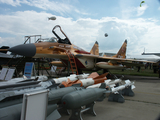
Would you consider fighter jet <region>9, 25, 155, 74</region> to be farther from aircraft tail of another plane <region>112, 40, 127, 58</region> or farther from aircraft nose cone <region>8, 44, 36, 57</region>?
aircraft tail of another plane <region>112, 40, 127, 58</region>

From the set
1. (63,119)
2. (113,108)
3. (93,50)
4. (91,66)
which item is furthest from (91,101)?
(93,50)

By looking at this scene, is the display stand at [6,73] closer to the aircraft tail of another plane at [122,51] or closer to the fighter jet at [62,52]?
the fighter jet at [62,52]

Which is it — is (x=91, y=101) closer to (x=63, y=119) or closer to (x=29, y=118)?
(x=63, y=119)

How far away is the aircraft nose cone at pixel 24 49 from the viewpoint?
375 inches

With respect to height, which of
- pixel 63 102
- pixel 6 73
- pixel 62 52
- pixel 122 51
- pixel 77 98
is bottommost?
pixel 6 73

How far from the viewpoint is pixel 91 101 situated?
4188mm

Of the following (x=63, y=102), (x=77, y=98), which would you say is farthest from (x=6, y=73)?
(x=77, y=98)

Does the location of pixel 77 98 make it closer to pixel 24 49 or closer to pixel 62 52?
pixel 24 49

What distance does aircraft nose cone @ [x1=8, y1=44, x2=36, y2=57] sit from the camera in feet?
31.2

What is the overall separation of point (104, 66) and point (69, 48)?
12.2ft

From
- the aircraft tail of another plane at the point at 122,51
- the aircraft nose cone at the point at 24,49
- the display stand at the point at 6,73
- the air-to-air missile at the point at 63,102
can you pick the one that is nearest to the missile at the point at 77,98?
the air-to-air missile at the point at 63,102

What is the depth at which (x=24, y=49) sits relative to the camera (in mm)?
9641

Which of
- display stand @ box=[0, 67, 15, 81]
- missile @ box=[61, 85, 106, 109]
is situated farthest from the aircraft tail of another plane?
missile @ box=[61, 85, 106, 109]

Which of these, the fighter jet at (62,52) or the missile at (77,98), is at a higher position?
the fighter jet at (62,52)
